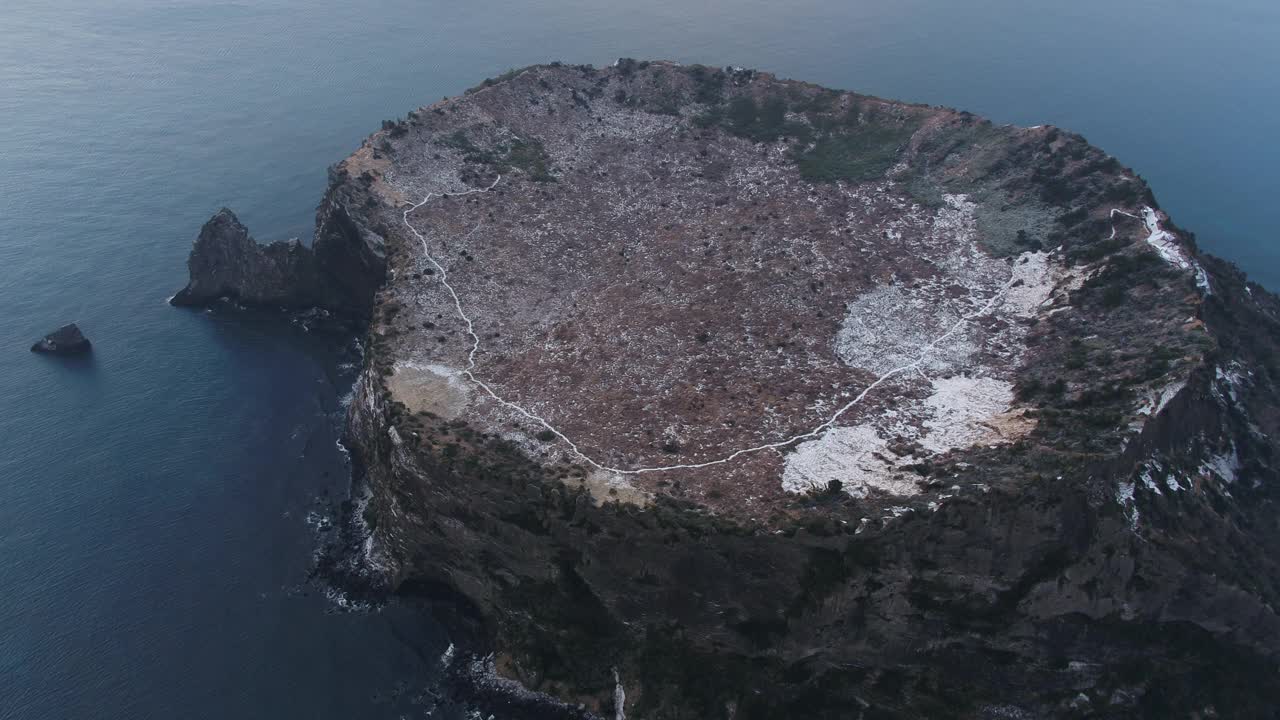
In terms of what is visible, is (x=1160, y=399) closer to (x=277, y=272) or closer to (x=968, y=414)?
(x=968, y=414)

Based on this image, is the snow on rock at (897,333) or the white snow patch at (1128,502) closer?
the white snow patch at (1128,502)

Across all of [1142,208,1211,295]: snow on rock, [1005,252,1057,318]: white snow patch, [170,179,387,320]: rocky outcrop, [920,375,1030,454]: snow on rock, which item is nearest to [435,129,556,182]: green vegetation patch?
[170,179,387,320]: rocky outcrop

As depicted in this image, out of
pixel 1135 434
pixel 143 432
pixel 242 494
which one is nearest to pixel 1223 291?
pixel 1135 434

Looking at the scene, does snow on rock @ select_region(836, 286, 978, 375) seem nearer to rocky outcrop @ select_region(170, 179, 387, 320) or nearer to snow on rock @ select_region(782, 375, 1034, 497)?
snow on rock @ select_region(782, 375, 1034, 497)

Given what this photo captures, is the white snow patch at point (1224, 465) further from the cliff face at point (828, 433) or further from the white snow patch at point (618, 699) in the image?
the white snow patch at point (618, 699)

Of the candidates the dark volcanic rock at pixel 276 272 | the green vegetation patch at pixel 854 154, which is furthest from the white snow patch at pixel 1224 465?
the dark volcanic rock at pixel 276 272

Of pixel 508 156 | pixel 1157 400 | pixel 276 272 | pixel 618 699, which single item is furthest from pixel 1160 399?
pixel 276 272
